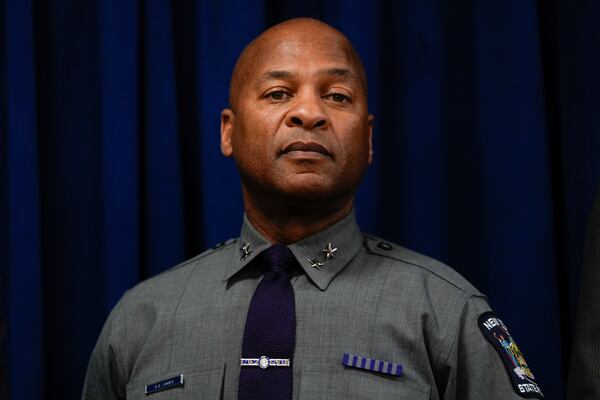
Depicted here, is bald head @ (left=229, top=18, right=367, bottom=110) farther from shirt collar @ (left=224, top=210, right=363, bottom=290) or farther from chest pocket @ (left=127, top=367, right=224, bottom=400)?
chest pocket @ (left=127, top=367, right=224, bottom=400)

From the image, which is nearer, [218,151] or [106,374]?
[106,374]

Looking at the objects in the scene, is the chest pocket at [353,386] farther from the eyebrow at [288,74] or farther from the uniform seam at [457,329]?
the eyebrow at [288,74]

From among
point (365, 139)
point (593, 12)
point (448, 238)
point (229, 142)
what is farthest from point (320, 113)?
point (593, 12)

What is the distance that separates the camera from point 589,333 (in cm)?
139

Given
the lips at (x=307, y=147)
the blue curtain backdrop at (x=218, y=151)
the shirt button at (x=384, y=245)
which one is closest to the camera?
the lips at (x=307, y=147)

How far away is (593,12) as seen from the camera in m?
1.86

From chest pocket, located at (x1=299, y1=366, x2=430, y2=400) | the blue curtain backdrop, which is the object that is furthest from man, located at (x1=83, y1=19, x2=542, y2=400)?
the blue curtain backdrop

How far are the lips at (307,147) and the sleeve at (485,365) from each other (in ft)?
1.20

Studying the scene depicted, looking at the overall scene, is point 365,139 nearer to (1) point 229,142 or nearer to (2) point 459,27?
(1) point 229,142

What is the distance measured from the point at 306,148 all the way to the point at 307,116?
0.06 metres

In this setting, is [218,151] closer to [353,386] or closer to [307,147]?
[307,147]

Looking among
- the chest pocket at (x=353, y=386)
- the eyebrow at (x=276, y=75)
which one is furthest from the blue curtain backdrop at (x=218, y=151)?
the chest pocket at (x=353, y=386)

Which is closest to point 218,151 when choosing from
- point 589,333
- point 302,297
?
point 302,297

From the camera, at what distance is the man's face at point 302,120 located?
4.93ft
